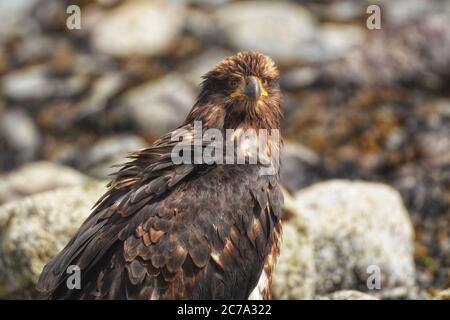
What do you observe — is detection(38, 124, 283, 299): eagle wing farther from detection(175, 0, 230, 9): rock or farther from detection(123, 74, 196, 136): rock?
detection(175, 0, 230, 9): rock

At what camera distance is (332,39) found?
66.2ft

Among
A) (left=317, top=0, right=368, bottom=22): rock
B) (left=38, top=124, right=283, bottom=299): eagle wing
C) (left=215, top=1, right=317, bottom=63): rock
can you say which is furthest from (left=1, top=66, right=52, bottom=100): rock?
(left=38, top=124, right=283, bottom=299): eagle wing

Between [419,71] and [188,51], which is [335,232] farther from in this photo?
[188,51]

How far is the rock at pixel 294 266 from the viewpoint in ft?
32.1

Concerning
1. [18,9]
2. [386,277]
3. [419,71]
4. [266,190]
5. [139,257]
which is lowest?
[386,277]

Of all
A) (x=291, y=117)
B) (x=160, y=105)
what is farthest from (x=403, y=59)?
(x=160, y=105)

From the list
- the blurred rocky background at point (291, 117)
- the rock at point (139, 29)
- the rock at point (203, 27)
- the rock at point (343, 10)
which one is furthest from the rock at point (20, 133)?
the rock at point (343, 10)

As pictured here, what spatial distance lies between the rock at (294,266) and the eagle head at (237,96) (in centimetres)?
166

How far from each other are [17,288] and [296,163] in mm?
6775

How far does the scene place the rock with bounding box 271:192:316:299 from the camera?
9781 mm

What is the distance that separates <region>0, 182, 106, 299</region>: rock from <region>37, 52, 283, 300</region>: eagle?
5.44 feet

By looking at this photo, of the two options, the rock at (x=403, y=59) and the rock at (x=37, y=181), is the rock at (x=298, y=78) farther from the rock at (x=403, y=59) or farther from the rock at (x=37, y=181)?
the rock at (x=37, y=181)

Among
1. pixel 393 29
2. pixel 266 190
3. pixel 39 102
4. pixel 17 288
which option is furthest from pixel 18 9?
pixel 266 190

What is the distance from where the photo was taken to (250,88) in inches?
334
